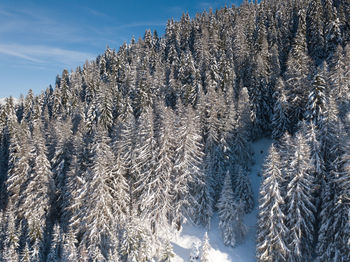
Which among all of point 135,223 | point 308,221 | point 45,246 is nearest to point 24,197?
point 45,246

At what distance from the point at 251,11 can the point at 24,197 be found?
326ft

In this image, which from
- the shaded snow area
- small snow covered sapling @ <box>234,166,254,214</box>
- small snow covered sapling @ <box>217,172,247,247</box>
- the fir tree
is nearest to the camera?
the fir tree

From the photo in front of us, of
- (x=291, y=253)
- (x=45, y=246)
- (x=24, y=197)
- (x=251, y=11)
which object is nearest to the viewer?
(x=291, y=253)

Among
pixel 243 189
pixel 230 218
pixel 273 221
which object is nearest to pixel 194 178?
pixel 230 218

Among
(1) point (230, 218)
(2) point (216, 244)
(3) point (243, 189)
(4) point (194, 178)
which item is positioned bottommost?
(2) point (216, 244)

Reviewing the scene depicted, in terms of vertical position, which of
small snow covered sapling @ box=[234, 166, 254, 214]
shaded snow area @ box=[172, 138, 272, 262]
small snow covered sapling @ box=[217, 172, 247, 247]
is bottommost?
shaded snow area @ box=[172, 138, 272, 262]

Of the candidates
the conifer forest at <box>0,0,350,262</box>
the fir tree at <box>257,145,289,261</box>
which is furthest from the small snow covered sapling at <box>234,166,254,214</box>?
the fir tree at <box>257,145,289,261</box>

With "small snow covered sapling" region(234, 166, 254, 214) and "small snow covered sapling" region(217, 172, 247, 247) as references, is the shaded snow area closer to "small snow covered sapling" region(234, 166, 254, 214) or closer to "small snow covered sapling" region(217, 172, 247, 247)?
"small snow covered sapling" region(217, 172, 247, 247)

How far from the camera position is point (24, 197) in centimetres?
3534

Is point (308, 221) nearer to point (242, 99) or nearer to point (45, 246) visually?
point (242, 99)

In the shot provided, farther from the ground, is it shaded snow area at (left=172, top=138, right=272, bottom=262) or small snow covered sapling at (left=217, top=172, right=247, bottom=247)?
small snow covered sapling at (left=217, top=172, right=247, bottom=247)

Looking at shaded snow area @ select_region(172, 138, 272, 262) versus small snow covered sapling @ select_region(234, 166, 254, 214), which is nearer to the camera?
shaded snow area @ select_region(172, 138, 272, 262)

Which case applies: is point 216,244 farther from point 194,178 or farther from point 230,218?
point 194,178

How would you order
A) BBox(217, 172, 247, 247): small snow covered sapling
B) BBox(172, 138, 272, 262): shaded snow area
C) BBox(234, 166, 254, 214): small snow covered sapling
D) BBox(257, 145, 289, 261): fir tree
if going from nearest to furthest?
BBox(257, 145, 289, 261): fir tree, BBox(172, 138, 272, 262): shaded snow area, BBox(217, 172, 247, 247): small snow covered sapling, BBox(234, 166, 254, 214): small snow covered sapling
